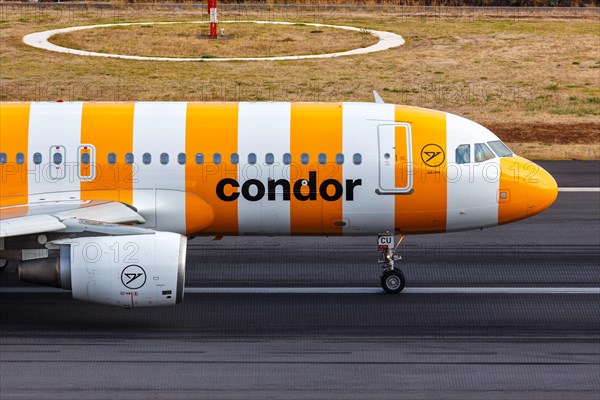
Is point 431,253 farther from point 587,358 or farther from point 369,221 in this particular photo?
point 587,358

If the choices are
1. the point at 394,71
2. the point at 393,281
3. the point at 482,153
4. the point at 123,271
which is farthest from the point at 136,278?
the point at 394,71

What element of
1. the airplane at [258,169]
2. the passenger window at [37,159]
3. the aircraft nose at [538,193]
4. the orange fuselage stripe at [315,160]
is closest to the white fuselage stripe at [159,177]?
the airplane at [258,169]

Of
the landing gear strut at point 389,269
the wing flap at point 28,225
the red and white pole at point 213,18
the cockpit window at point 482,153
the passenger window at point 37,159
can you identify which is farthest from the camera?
the red and white pole at point 213,18

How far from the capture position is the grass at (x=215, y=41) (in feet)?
183

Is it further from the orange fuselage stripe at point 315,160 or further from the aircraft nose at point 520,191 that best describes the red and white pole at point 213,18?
the aircraft nose at point 520,191

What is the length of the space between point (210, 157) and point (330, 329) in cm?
413

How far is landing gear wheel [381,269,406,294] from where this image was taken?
2412cm

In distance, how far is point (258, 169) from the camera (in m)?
23.0

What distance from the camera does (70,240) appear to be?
21.2 meters

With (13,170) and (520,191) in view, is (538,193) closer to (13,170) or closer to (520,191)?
(520,191)

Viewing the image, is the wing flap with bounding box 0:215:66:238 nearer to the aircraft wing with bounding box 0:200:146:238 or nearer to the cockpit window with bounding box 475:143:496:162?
the aircraft wing with bounding box 0:200:146:238

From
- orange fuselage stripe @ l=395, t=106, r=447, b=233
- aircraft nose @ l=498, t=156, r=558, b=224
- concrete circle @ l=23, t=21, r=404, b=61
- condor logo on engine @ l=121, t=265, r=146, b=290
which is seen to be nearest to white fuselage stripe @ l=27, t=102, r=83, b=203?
condor logo on engine @ l=121, t=265, r=146, b=290

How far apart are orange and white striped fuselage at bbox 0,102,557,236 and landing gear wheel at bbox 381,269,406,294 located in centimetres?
111

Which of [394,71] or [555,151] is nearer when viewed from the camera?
[555,151]
